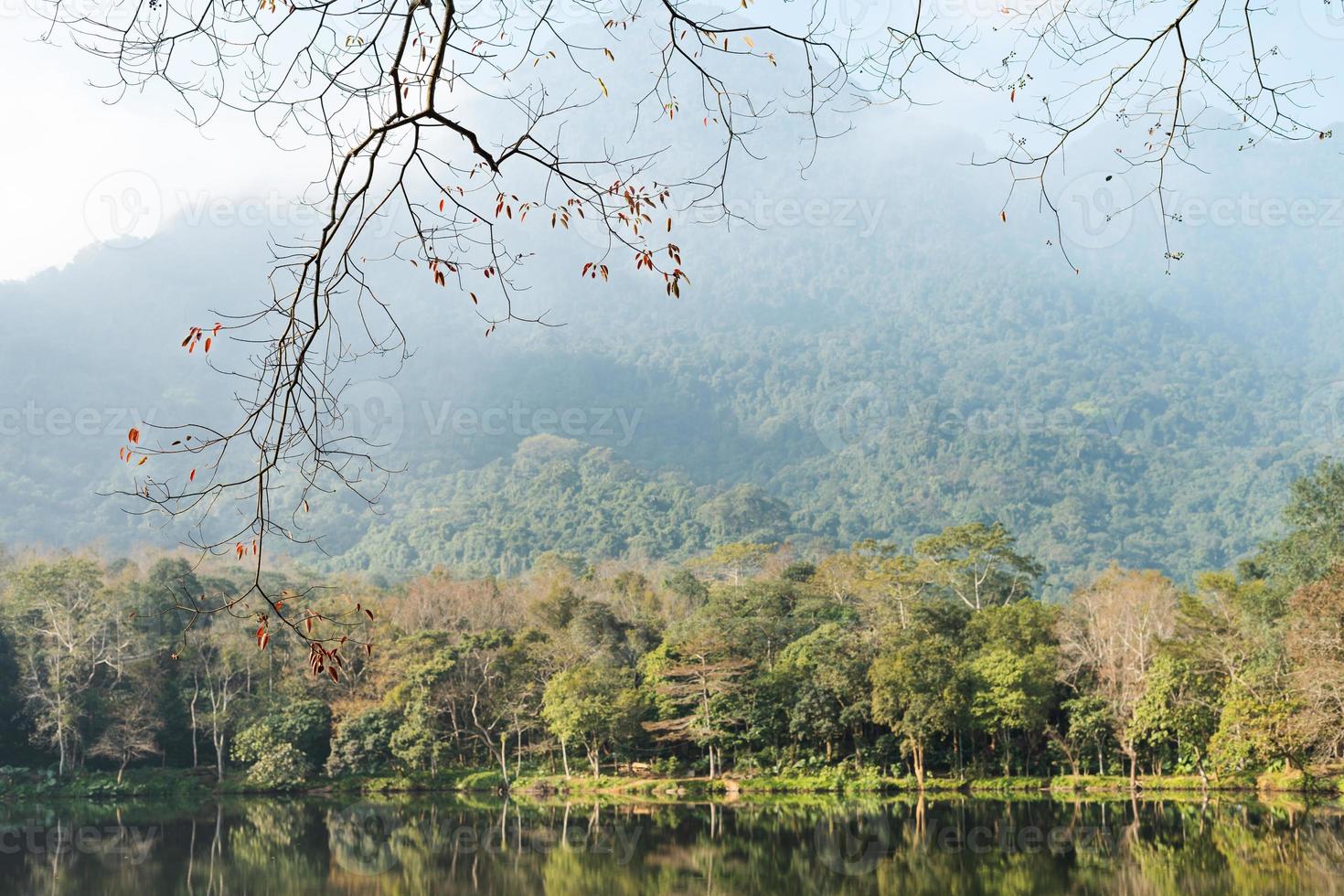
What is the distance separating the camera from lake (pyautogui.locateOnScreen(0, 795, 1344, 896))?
14.1 m

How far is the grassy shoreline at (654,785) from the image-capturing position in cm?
2389

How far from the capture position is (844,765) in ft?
88.1

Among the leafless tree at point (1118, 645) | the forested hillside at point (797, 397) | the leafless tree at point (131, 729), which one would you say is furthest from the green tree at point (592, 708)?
the forested hillside at point (797, 397)

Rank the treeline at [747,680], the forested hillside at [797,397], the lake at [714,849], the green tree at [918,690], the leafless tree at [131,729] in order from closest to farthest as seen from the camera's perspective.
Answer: the lake at [714,849], the treeline at [747,680], the green tree at [918,690], the leafless tree at [131,729], the forested hillside at [797,397]

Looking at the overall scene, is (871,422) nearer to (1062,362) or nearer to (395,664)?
(1062,362)

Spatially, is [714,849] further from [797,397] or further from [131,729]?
[797,397]

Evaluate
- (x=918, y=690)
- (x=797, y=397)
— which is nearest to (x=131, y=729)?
(x=918, y=690)

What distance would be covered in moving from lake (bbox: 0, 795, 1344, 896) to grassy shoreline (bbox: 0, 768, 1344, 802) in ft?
5.55

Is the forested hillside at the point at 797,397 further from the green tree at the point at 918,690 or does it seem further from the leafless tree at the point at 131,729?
the green tree at the point at 918,690

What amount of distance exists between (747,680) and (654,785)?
3524mm

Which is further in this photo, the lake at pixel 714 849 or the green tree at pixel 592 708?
the green tree at pixel 592 708

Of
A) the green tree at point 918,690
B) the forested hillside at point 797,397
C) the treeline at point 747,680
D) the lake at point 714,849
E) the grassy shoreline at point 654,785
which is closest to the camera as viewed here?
the lake at point 714,849

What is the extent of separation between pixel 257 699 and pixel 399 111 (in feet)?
103

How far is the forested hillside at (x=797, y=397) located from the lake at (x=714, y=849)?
4341 centimetres
